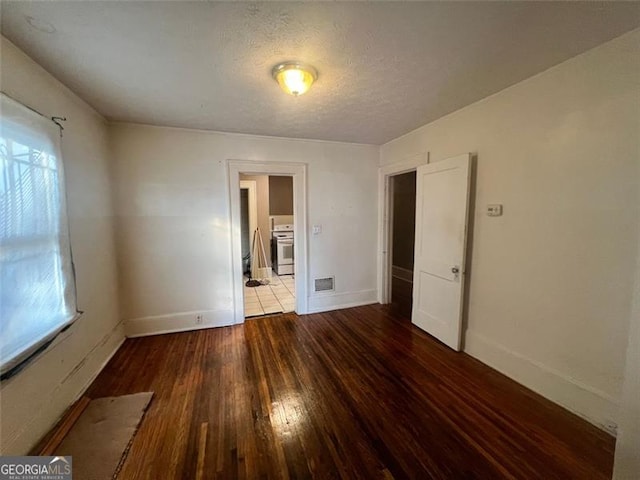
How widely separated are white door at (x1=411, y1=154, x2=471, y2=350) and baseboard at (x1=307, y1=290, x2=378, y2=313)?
888mm

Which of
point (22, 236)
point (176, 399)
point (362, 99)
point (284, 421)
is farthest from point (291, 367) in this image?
point (362, 99)

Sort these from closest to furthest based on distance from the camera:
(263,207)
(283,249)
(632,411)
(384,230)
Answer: (632,411) → (384,230) → (283,249) → (263,207)

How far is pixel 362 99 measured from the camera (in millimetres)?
2314

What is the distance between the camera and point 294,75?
1788mm

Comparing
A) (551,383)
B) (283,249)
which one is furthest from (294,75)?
(283,249)

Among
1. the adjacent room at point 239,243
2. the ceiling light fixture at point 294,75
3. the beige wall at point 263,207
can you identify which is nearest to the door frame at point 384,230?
the adjacent room at point 239,243

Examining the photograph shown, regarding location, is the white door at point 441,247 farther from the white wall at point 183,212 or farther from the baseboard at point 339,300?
the white wall at point 183,212

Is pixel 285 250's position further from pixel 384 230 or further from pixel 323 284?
pixel 384 230

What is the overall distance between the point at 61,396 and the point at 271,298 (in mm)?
2762

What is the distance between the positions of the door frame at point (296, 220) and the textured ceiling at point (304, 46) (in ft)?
3.08

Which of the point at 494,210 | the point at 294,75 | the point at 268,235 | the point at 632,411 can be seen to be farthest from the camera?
the point at 268,235

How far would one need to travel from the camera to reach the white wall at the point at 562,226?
5.24ft

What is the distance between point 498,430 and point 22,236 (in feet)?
10.2

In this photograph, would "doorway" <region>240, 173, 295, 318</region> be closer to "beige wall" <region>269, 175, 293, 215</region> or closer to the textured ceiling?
"beige wall" <region>269, 175, 293, 215</region>
